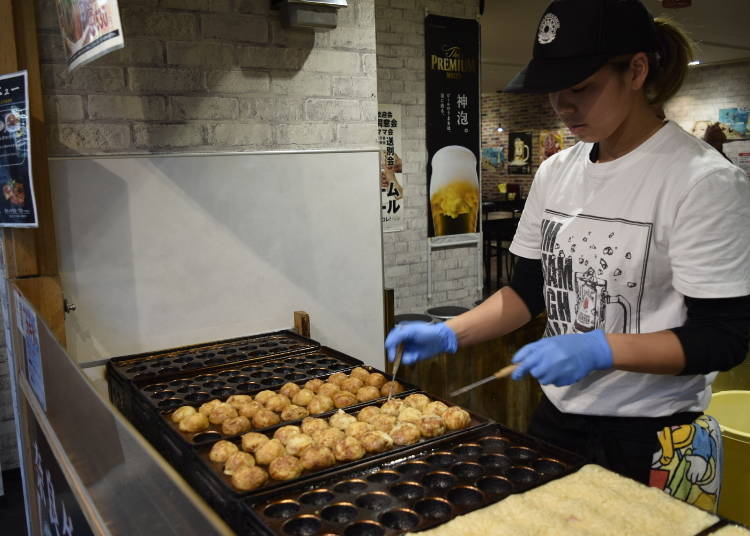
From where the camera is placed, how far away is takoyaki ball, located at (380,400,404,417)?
6.06ft

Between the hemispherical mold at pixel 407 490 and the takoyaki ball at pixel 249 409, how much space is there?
0.60 m

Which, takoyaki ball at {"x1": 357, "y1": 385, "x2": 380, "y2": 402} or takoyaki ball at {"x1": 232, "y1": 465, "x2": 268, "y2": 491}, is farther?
takoyaki ball at {"x1": 357, "y1": 385, "x2": 380, "y2": 402}

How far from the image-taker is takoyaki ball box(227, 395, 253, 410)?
1946 millimetres

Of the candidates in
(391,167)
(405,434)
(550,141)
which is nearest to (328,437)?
(405,434)

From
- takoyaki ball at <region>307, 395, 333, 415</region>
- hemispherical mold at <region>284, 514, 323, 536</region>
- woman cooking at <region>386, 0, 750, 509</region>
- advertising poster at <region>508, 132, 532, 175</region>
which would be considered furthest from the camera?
advertising poster at <region>508, 132, 532, 175</region>

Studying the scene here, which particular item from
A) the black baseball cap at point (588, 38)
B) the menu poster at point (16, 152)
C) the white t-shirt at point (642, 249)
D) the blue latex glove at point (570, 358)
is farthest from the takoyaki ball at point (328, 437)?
the menu poster at point (16, 152)

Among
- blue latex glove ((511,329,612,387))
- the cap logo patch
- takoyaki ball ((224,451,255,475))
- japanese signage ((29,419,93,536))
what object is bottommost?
japanese signage ((29,419,93,536))

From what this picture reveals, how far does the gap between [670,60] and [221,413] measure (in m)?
1.53

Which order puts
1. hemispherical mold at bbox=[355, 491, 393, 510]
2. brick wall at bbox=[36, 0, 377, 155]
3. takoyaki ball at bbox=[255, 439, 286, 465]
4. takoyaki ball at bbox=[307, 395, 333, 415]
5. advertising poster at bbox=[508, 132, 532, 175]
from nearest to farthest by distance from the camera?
hemispherical mold at bbox=[355, 491, 393, 510] → takoyaki ball at bbox=[255, 439, 286, 465] → takoyaki ball at bbox=[307, 395, 333, 415] → brick wall at bbox=[36, 0, 377, 155] → advertising poster at bbox=[508, 132, 532, 175]

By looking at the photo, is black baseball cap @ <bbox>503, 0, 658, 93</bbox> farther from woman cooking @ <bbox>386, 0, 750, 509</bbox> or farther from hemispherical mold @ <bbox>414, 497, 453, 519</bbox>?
hemispherical mold @ <bbox>414, 497, 453, 519</bbox>

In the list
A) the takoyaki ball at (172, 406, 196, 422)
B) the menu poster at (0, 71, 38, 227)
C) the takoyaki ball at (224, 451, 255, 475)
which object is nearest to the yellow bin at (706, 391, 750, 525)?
the takoyaki ball at (224, 451, 255, 475)

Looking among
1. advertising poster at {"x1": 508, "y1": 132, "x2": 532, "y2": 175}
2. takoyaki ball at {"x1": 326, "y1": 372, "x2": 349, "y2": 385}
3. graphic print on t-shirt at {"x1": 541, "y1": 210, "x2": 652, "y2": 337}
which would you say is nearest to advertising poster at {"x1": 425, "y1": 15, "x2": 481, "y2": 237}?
takoyaki ball at {"x1": 326, "y1": 372, "x2": 349, "y2": 385}

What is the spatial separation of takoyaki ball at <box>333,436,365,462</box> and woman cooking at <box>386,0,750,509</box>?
1.27ft

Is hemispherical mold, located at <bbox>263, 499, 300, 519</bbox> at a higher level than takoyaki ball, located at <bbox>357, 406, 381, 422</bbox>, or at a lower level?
lower
